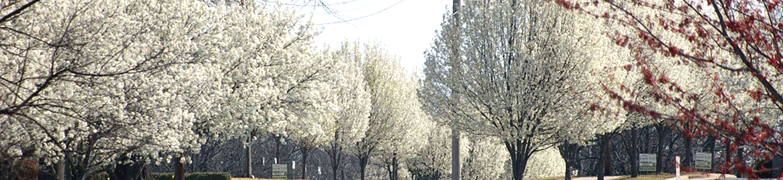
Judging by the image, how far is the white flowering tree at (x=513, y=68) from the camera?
16.5 m

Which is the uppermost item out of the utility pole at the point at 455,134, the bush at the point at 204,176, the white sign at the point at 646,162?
the utility pole at the point at 455,134

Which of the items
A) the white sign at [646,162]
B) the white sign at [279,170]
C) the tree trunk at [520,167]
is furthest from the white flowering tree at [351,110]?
the tree trunk at [520,167]

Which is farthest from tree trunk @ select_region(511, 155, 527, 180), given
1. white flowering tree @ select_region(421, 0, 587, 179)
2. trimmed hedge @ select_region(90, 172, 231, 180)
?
trimmed hedge @ select_region(90, 172, 231, 180)

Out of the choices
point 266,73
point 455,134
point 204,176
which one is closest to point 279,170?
point 204,176

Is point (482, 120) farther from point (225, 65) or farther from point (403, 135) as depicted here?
point (403, 135)

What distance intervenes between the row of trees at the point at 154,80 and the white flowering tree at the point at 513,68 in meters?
2.84

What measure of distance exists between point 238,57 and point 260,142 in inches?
1561

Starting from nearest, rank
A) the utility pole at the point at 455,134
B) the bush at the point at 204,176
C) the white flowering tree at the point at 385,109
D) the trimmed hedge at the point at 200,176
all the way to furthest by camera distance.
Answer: the utility pole at the point at 455,134 → the trimmed hedge at the point at 200,176 → the bush at the point at 204,176 → the white flowering tree at the point at 385,109

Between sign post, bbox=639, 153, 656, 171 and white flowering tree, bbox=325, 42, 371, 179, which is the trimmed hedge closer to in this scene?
white flowering tree, bbox=325, 42, 371, 179

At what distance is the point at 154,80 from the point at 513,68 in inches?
296

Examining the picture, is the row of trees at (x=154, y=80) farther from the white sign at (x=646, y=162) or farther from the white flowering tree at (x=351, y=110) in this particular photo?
the white sign at (x=646, y=162)

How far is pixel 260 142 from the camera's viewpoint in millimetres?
57625

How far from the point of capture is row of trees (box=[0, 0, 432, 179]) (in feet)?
36.9

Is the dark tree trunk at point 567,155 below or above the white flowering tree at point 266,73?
below
